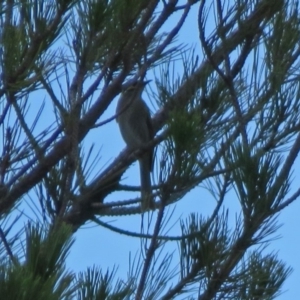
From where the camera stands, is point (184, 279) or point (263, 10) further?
point (263, 10)

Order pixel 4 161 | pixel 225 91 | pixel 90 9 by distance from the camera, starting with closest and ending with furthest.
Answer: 1. pixel 90 9
2. pixel 4 161
3. pixel 225 91

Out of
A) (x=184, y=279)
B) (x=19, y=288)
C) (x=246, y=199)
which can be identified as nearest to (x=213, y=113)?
(x=246, y=199)

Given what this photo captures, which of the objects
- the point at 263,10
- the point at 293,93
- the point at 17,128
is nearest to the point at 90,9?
the point at 17,128

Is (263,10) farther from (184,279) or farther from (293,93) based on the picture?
(184,279)

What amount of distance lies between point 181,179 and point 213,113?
9.5 inches

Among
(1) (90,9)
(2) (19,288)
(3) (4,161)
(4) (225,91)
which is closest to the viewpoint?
(2) (19,288)

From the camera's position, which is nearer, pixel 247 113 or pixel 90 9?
pixel 90 9

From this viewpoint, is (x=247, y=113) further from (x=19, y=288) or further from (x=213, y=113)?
(x=19, y=288)

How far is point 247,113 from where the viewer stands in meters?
1.67

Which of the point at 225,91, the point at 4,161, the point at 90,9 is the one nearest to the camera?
the point at 90,9

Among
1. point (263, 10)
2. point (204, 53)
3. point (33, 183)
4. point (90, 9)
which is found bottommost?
point (33, 183)

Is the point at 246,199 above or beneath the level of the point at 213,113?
beneath

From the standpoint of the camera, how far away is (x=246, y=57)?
1740mm

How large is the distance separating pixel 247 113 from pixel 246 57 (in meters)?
0.15
